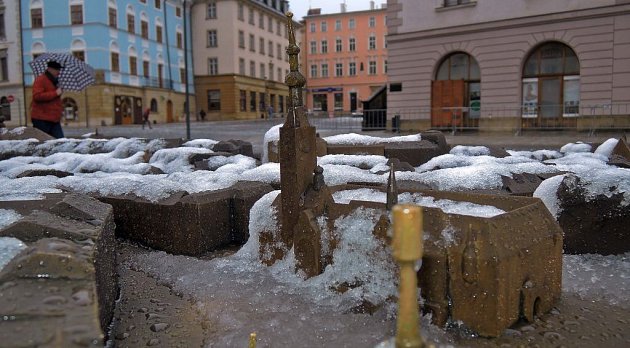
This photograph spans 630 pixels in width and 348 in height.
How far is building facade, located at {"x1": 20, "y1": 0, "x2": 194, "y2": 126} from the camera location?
39219 millimetres

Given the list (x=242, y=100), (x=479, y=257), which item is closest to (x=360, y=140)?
(x=479, y=257)

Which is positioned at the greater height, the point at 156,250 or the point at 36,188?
the point at 36,188

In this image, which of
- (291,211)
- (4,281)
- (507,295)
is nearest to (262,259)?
(291,211)

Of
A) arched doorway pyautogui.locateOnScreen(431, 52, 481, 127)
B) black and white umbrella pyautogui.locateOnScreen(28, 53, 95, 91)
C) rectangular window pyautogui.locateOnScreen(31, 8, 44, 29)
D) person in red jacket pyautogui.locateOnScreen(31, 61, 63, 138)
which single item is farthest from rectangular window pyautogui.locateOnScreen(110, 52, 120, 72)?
person in red jacket pyautogui.locateOnScreen(31, 61, 63, 138)

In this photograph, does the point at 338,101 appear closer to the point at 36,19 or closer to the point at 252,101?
the point at 252,101

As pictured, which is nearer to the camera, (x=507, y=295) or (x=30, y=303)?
(x=30, y=303)

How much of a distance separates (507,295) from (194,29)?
53.5 metres

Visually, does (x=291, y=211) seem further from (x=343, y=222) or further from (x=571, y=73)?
(x=571, y=73)

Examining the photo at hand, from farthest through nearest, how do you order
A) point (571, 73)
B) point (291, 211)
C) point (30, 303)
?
point (571, 73)
point (291, 211)
point (30, 303)

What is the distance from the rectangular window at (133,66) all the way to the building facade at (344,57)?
29.8 metres

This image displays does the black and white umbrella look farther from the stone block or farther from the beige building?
the beige building

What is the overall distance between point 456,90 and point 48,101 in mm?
14899

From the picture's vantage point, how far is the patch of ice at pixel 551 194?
3.82 metres

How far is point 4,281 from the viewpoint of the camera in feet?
6.20
